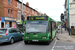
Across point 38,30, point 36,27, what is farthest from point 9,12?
point 38,30

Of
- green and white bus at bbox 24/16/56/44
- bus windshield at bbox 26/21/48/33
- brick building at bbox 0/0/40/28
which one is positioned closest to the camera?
green and white bus at bbox 24/16/56/44

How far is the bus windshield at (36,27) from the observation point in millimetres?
8703

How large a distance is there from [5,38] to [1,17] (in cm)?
1608

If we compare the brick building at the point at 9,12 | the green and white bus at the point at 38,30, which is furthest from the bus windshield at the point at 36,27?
the brick building at the point at 9,12

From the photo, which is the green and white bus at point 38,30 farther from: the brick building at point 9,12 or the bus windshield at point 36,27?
the brick building at point 9,12

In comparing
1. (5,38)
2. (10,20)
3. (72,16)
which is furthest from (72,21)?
(5,38)

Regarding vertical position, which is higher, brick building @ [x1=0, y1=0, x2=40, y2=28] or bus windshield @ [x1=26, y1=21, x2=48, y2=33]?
brick building @ [x1=0, y1=0, x2=40, y2=28]

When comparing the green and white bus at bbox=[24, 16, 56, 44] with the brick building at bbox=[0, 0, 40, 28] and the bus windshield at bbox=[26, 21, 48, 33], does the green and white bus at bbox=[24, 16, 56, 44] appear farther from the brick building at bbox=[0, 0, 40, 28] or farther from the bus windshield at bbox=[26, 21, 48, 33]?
the brick building at bbox=[0, 0, 40, 28]

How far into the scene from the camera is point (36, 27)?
8.79 m

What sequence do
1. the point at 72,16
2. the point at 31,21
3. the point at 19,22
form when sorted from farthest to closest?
1. the point at 19,22
2. the point at 72,16
3. the point at 31,21

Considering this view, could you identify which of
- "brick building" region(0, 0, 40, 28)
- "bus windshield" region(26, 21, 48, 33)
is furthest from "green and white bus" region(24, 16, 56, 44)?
"brick building" region(0, 0, 40, 28)

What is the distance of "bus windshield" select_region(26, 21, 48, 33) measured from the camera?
8.70m

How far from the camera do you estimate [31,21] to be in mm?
9125

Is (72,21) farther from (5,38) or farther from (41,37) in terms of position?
(5,38)
